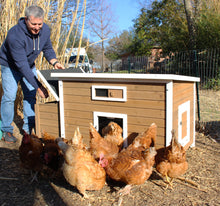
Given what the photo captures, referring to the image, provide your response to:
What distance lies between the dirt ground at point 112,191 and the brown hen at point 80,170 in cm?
19

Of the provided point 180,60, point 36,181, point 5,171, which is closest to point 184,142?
point 36,181

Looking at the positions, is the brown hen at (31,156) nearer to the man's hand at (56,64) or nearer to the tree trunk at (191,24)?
Result: the man's hand at (56,64)

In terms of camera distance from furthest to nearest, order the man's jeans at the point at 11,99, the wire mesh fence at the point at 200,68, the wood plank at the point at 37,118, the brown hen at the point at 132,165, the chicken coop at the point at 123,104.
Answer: the wire mesh fence at the point at 200,68 → the wood plank at the point at 37,118 → the man's jeans at the point at 11,99 → the chicken coop at the point at 123,104 → the brown hen at the point at 132,165

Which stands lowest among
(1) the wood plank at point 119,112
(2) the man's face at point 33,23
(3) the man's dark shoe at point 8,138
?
(3) the man's dark shoe at point 8,138

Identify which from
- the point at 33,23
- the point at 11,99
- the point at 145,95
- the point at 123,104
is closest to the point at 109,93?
the point at 123,104

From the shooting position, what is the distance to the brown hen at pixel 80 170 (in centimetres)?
209

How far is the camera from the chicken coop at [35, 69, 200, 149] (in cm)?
255

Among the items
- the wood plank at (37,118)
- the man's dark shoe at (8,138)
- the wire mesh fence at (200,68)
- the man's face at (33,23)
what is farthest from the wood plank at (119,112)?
the wire mesh fence at (200,68)

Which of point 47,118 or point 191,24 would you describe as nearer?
point 47,118

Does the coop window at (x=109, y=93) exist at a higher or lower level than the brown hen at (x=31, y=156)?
higher

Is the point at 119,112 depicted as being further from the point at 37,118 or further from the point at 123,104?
the point at 37,118

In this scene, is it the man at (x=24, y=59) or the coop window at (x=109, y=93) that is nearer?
the coop window at (x=109, y=93)

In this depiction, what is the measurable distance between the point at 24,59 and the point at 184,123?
7.87 feet

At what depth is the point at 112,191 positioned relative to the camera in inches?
92.0
